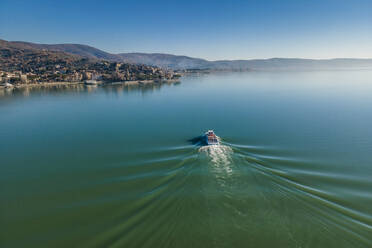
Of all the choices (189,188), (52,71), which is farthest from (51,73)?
(189,188)

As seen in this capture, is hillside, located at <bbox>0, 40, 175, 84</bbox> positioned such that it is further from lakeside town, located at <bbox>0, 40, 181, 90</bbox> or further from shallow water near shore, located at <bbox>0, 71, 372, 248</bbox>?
shallow water near shore, located at <bbox>0, 71, 372, 248</bbox>

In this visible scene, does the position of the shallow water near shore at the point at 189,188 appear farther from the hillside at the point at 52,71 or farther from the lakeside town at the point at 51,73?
the hillside at the point at 52,71

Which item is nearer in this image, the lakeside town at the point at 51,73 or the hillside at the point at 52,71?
the lakeside town at the point at 51,73

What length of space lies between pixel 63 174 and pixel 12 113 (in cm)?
3435

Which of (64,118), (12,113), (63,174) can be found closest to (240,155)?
(63,174)

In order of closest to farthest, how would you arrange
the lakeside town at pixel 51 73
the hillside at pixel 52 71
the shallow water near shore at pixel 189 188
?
the shallow water near shore at pixel 189 188 → the lakeside town at pixel 51 73 → the hillside at pixel 52 71

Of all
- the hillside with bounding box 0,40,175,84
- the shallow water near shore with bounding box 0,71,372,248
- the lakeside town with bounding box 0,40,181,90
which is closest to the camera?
the shallow water near shore with bounding box 0,71,372,248

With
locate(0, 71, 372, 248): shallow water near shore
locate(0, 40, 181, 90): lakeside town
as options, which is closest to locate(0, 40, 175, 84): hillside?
locate(0, 40, 181, 90): lakeside town

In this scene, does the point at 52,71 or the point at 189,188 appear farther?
the point at 52,71

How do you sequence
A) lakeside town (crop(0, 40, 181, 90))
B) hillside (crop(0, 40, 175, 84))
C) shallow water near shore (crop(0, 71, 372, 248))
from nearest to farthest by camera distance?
shallow water near shore (crop(0, 71, 372, 248)) → lakeside town (crop(0, 40, 181, 90)) → hillside (crop(0, 40, 175, 84))

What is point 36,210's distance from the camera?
35.7 ft

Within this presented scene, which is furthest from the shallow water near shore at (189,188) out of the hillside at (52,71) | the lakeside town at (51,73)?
the hillside at (52,71)

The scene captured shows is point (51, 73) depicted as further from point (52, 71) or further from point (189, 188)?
point (189, 188)

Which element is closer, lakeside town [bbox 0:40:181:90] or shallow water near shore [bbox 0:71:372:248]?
shallow water near shore [bbox 0:71:372:248]
